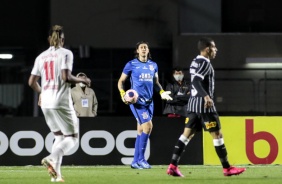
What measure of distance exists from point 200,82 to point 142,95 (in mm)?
3296

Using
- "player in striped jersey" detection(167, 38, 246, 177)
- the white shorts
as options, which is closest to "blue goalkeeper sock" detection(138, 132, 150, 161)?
"player in striped jersey" detection(167, 38, 246, 177)

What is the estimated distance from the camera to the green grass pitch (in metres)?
14.2

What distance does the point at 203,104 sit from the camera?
14.7 metres

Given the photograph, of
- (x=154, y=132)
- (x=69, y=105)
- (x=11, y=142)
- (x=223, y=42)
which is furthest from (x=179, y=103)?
(x=69, y=105)

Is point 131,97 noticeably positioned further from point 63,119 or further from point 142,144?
point 63,119

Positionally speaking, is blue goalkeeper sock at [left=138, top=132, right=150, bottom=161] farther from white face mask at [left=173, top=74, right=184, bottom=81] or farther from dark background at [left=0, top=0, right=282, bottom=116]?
dark background at [left=0, top=0, right=282, bottom=116]

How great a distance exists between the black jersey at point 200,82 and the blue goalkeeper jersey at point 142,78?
2992 mm

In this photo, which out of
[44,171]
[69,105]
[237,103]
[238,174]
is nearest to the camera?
[69,105]

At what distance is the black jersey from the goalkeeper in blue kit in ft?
9.67

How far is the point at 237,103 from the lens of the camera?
24.8 m

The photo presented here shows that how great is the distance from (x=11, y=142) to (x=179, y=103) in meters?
3.67

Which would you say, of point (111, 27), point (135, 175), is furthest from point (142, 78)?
point (111, 27)

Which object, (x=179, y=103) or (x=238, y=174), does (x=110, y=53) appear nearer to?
(x=179, y=103)

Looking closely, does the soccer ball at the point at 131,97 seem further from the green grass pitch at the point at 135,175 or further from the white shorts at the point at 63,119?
the white shorts at the point at 63,119
